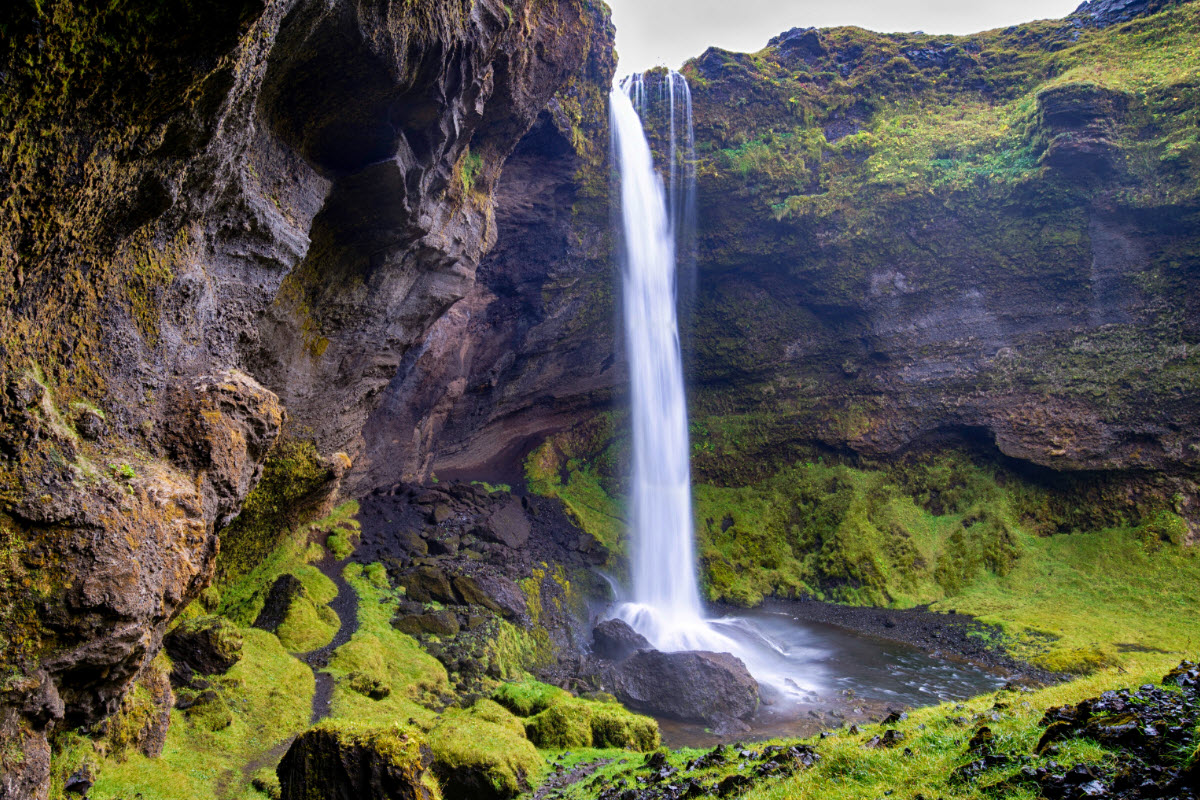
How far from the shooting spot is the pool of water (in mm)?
18669

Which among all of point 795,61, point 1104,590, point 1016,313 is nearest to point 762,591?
point 1104,590

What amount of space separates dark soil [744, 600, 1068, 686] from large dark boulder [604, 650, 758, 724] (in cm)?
1052

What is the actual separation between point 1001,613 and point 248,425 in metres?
31.9

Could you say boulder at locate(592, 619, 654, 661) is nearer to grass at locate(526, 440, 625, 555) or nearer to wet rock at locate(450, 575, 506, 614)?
wet rock at locate(450, 575, 506, 614)

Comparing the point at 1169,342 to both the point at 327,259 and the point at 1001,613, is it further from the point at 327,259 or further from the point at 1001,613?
the point at 327,259

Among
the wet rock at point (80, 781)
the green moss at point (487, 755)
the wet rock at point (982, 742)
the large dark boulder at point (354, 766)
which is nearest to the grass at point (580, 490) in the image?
the green moss at point (487, 755)

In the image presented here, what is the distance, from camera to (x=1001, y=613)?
28.4m

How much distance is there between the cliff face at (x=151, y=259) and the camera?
5.86 metres

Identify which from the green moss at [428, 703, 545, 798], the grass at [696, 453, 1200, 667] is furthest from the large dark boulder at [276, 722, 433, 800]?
the grass at [696, 453, 1200, 667]

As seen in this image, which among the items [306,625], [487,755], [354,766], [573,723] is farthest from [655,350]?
[354,766]

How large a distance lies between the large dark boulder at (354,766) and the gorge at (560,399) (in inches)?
2.7

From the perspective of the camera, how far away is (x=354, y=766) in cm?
857

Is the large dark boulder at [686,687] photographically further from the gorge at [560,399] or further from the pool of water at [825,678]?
the pool of water at [825,678]

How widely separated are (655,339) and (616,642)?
62.4ft
